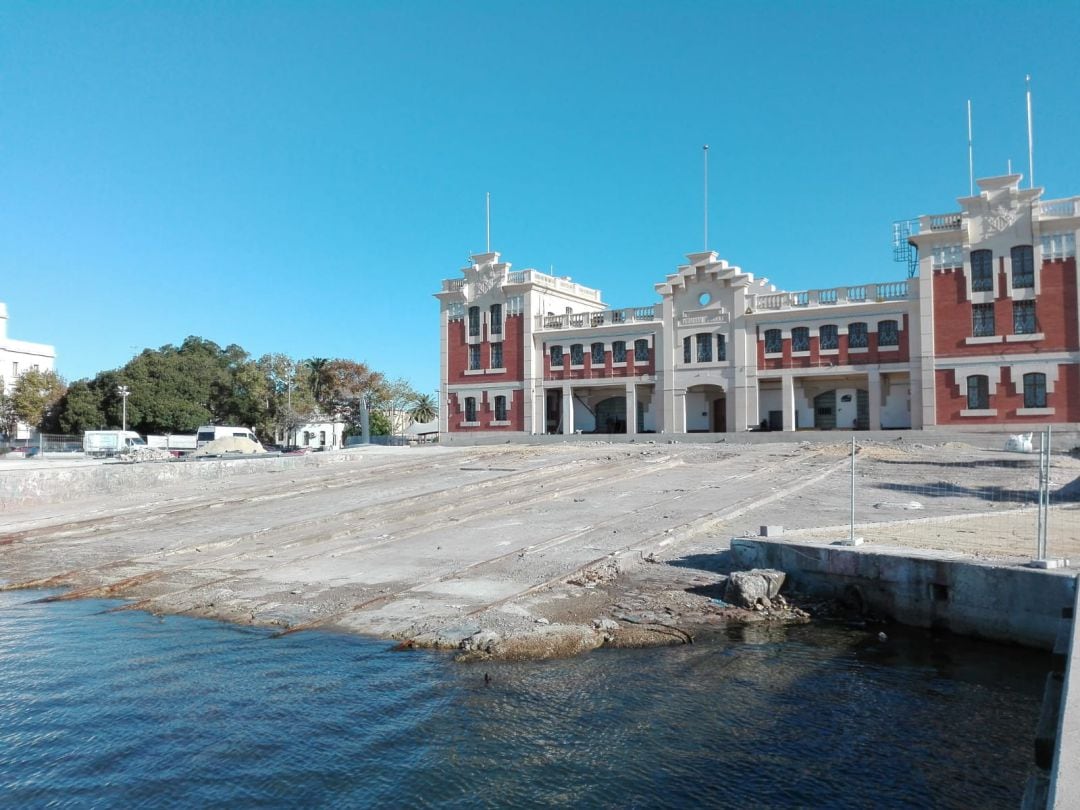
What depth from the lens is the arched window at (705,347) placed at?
156 ft

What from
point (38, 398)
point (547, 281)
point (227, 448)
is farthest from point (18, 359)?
point (547, 281)

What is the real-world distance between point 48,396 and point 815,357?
70.1 metres

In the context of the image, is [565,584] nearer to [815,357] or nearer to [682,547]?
[682,547]

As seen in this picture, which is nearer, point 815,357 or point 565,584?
point 565,584

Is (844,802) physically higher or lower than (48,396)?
lower

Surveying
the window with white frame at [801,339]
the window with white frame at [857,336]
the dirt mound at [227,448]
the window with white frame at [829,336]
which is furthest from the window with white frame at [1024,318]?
the dirt mound at [227,448]

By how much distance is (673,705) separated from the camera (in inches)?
342

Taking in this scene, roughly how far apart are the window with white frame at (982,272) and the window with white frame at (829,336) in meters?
6.84

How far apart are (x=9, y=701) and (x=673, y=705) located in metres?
7.47

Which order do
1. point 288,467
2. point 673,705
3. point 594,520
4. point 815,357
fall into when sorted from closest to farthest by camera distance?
point 673,705, point 594,520, point 288,467, point 815,357

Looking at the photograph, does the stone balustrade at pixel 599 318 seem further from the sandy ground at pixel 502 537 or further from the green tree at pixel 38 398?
the green tree at pixel 38 398

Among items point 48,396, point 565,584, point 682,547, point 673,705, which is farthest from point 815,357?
point 48,396

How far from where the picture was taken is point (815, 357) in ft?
145

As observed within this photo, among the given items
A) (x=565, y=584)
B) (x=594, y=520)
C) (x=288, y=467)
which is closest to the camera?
(x=565, y=584)
